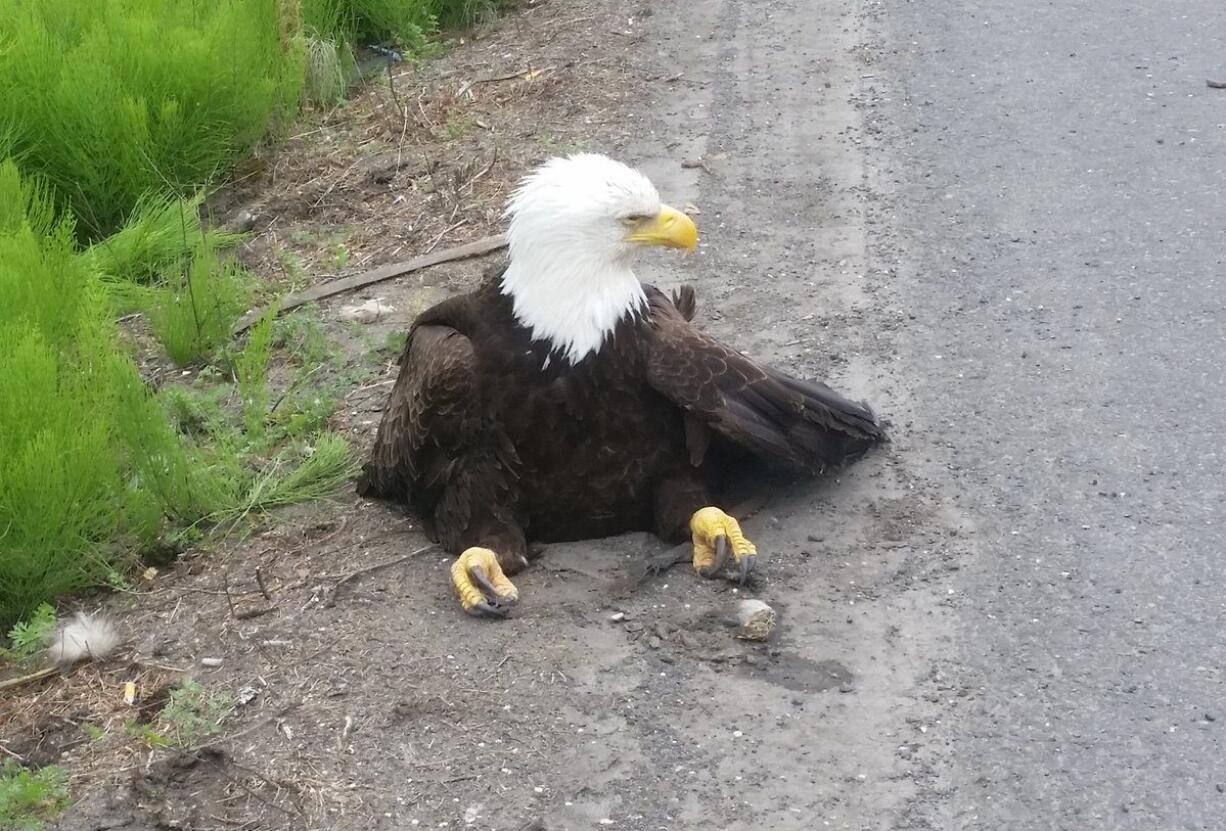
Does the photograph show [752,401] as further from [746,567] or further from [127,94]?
[127,94]

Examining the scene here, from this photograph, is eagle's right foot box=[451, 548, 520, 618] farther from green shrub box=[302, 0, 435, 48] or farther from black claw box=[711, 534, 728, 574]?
green shrub box=[302, 0, 435, 48]

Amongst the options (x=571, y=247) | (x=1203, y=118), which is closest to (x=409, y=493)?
(x=571, y=247)

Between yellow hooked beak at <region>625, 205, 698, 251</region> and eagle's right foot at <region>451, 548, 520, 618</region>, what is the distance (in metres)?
1.00

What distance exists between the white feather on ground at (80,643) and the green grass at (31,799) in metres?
0.62

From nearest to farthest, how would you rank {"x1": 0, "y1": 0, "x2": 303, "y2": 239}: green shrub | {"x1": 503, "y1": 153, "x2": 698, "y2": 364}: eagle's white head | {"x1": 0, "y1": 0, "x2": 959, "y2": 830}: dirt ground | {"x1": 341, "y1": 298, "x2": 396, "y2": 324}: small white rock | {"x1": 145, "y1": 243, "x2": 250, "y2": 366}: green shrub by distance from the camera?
{"x1": 0, "y1": 0, "x2": 959, "y2": 830}: dirt ground
{"x1": 503, "y1": 153, "x2": 698, "y2": 364}: eagle's white head
{"x1": 145, "y1": 243, "x2": 250, "y2": 366}: green shrub
{"x1": 341, "y1": 298, "x2": 396, "y2": 324}: small white rock
{"x1": 0, "y1": 0, "x2": 303, "y2": 239}: green shrub

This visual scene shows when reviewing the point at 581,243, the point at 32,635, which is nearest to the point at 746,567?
the point at 581,243

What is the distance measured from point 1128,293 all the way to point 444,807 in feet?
10.9

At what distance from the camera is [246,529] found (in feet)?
15.8

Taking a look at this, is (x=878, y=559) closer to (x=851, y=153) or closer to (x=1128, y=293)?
(x=1128, y=293)

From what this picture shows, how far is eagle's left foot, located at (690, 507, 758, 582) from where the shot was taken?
13.9 feet

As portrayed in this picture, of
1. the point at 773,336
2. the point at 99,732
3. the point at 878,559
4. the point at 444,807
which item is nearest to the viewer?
the point at 444,807

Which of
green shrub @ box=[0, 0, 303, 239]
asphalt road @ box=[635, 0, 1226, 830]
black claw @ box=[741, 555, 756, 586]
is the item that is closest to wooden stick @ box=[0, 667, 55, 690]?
black claw @ box=[741, 555, 756, 586]

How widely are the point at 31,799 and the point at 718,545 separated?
6.13 feet

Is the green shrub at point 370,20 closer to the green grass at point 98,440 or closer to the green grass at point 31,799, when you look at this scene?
the green grass at point 98,440
